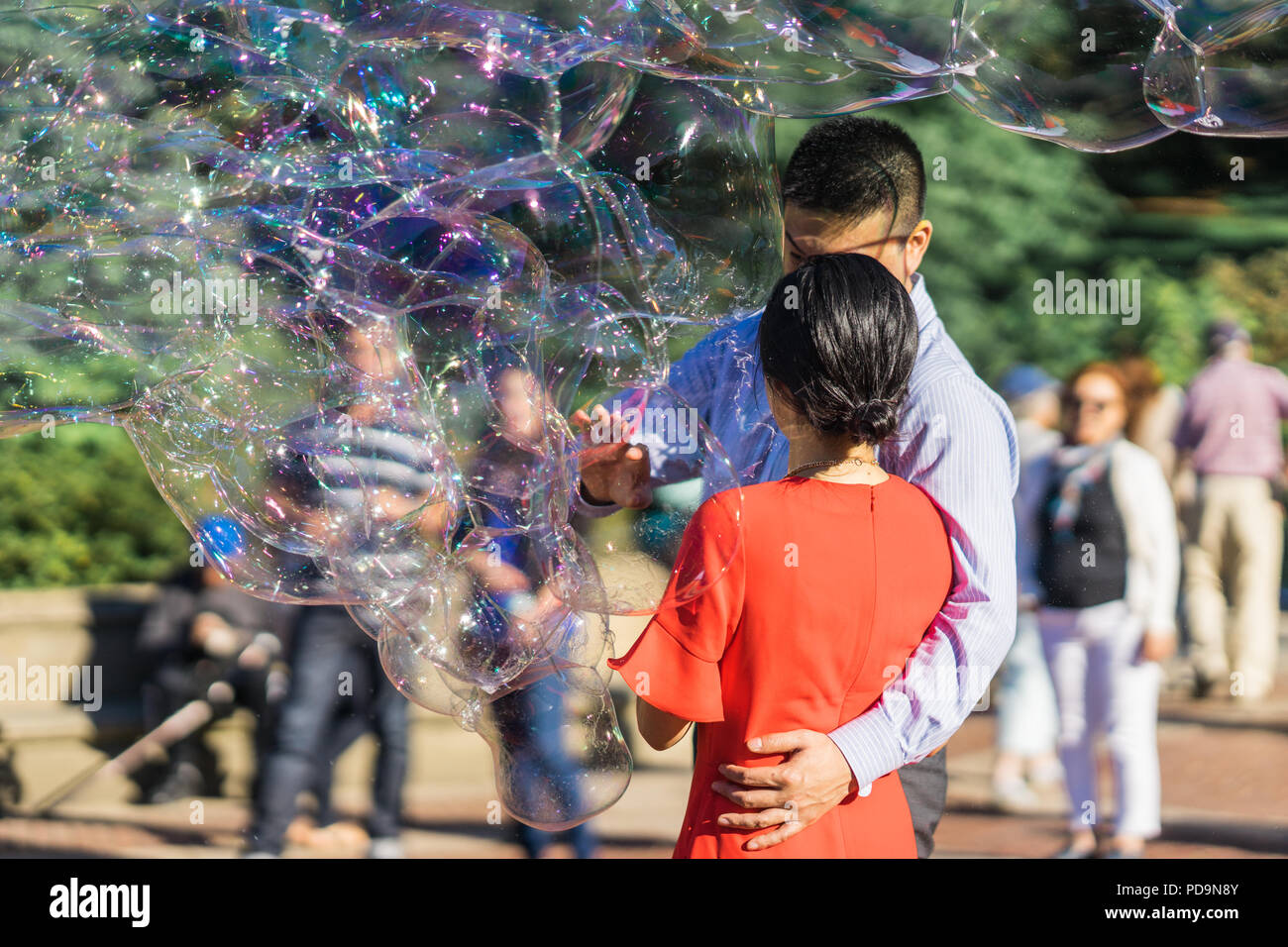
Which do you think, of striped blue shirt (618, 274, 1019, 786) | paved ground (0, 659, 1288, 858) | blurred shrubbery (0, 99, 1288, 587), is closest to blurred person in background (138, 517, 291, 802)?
paved ground (0, 659, 1288, 858)

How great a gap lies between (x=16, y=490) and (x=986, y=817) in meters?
5.81

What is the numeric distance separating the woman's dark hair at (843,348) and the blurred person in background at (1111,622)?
10.5ft

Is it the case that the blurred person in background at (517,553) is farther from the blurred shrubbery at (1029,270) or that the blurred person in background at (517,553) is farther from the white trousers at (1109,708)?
the blurred shrubbery at (1029,270)

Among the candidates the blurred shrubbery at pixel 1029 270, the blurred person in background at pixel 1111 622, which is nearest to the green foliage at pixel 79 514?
the blurred shrubbery at pixel 1029 270

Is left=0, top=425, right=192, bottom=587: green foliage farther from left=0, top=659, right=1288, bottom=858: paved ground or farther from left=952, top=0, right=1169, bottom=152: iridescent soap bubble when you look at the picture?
left=952, top=0, right=1169, bottom=152: iridescent soap bubble

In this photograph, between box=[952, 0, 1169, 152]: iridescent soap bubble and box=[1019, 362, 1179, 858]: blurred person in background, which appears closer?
box=[952, 0, 1169, 152]: iridescent soap bubble

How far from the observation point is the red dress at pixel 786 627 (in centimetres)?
197

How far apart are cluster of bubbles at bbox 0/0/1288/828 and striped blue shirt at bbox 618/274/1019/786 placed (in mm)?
230

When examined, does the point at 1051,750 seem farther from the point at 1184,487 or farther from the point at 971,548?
the point at 971,548

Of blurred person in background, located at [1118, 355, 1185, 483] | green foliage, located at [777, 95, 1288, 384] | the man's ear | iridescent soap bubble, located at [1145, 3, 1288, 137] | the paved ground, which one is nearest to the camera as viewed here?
iridescent soap bubble, located at [1145, 3, 1288, 137]

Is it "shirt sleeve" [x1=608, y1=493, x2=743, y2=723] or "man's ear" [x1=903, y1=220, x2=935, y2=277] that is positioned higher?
"man's ear" [x1=903, y1=220, x2=935, y2=277]

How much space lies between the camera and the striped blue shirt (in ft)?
6.86
